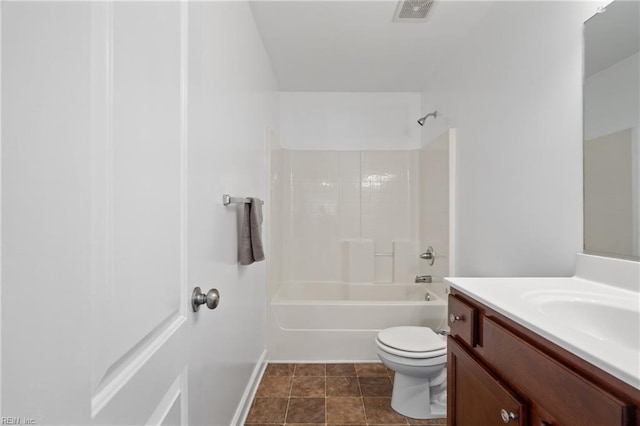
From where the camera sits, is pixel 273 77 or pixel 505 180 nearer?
pixel 505 180

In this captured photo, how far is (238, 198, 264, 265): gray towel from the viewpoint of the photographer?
1618 millimetres

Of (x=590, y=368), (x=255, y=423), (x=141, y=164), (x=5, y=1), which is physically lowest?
(x=255, y=423)

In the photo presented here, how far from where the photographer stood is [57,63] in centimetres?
39

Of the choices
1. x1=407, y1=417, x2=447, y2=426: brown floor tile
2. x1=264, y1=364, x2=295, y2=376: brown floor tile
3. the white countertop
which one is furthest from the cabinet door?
x1=264, y1=364, x2=295, y2=376: brown floor tile

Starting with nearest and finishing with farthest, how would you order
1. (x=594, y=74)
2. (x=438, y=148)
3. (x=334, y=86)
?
(x=594, y=74), (x=438, y=148), (x=334, y=86)

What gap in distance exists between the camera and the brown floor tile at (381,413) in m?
1.78

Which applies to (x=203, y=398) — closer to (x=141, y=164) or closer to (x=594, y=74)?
(x=141, y=164)

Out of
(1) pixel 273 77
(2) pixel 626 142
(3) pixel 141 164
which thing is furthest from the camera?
(1) pixel 273 77

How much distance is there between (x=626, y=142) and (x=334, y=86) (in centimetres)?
239

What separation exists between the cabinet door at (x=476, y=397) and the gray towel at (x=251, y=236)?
3.22ft

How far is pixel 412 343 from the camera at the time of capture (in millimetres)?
1856

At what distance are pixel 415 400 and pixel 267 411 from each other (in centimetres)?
87

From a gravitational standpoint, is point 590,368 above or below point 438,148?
below

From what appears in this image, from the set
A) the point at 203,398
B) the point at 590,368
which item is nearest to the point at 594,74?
the point at 590,368
